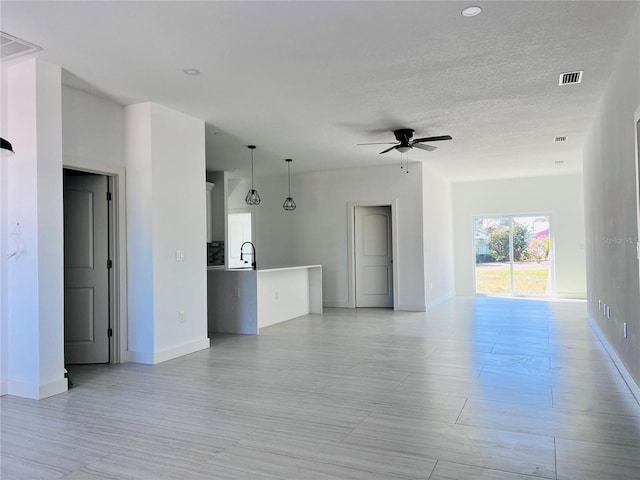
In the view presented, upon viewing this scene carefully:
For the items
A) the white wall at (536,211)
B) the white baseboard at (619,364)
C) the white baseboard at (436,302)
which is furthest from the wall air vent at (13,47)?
the white wall at (536,211)

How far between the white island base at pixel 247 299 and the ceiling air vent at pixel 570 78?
431cm

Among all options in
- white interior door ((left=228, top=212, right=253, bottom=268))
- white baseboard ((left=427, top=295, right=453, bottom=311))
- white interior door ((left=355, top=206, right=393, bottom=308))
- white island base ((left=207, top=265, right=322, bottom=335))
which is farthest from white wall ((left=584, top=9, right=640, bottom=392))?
white interior door ((left=228, top=212, right=253, bottom=268))

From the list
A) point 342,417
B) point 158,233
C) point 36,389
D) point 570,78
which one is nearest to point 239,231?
point 158,233

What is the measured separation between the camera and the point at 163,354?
4.95m

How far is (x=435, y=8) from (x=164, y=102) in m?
3.03

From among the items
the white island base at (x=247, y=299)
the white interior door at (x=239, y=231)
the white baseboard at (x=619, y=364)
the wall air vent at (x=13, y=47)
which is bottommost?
the white baseboard at (x=619, y=364)

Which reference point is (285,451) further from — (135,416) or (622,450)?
(622,450)

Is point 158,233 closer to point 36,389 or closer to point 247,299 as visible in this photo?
point 36,389

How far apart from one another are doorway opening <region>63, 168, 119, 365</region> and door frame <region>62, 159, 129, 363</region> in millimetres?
11

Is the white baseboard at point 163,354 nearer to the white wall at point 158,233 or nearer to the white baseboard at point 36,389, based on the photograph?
the white wall at point 158,233

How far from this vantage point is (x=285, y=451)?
267cm

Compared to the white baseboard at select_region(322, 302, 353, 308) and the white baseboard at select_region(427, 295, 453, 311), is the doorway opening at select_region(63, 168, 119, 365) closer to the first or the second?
the white baseboard at select_region(322, 302, 353, 308)

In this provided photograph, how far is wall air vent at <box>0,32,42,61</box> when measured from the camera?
343cm

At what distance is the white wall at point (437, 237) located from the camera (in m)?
8.87
